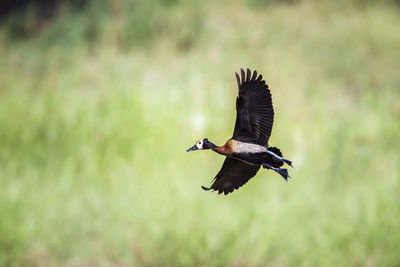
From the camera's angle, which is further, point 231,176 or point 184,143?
point 184,143

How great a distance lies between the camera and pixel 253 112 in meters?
0.63

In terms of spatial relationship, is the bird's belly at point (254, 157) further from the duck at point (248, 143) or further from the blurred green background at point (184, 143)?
the blurred green background at point (184, 143)

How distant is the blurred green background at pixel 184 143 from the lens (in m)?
3.52

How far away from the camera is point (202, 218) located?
3.52 m

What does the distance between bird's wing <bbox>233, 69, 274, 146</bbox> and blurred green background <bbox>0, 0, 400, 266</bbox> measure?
2351 mm

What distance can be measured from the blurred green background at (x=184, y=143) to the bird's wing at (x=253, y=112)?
2.35 m

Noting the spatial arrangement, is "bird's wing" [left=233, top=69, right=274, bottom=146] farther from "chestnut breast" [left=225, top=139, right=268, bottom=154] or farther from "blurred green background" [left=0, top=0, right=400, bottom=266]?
"blurred green background" [left=0, top=0, right=400, bottom=266]

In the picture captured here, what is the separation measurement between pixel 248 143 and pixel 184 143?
12.2 feet

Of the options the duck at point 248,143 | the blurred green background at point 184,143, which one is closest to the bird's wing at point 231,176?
the duck at point 248,143

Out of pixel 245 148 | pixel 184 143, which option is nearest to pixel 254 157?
pixel 245 148

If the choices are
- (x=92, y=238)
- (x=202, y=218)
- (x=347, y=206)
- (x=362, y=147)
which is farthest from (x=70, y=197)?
(x=362, y=147)

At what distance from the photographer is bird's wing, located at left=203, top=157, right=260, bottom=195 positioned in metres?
0.64

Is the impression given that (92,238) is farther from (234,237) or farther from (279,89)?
(279,89)

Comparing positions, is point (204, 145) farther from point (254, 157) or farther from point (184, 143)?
point (184, 143)
